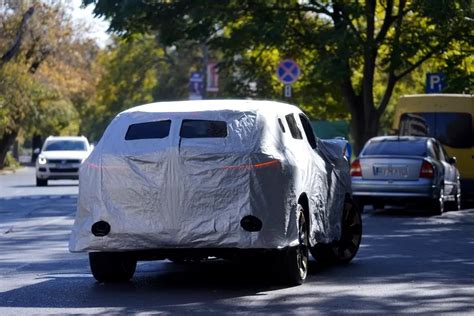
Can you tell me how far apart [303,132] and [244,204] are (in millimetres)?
1961

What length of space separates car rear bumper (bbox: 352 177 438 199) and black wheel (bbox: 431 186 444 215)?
232 millimetres

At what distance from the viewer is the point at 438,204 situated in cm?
2377

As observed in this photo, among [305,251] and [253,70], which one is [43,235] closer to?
[305,251]

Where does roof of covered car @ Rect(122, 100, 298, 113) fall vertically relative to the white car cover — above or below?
above

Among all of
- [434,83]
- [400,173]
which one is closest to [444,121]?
[400,173]

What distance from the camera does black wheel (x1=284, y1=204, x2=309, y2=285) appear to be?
11.7 meters

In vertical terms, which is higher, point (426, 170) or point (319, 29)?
point (319, 29)

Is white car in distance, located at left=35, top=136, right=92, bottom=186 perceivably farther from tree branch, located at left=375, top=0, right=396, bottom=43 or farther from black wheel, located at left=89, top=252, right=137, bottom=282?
black wheel, located at left=89, top=252, right=137, bottom=282

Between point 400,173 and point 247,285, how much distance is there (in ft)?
38.4

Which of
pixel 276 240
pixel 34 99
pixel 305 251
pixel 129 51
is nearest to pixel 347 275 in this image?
pixel 305 251

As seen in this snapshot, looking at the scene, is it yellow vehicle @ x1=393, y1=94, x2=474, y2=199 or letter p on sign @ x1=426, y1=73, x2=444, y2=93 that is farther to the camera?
letter p on sign @ x1=426, y1=73, x2=444, y2=93

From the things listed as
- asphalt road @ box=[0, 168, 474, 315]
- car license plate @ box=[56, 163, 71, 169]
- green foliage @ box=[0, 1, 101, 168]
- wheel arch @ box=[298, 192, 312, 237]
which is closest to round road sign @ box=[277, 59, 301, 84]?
car license plate @ box=[56, 163, 71, 169]

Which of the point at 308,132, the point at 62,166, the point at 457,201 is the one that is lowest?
the point at 62,166

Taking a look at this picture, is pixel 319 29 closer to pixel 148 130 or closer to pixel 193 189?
pixel 148 130
